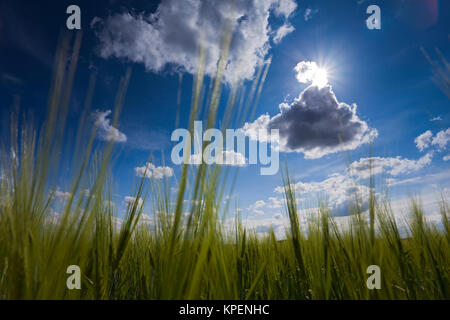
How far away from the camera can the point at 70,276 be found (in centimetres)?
109

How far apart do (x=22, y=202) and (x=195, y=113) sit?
0.84m

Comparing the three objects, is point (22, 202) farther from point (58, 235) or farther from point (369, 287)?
point (369, 287)

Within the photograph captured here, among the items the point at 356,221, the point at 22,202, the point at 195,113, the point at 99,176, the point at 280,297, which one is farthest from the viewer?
the point at 280,297

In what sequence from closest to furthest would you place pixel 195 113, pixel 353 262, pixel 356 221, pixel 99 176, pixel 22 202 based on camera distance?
pixel 195 113 → pixel 22 202 → pixel 99 176 → pixel 353 262 → pixel 356 221

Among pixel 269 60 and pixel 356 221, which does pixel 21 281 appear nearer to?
pixel 269 60

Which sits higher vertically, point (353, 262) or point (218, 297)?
point (353, 262)

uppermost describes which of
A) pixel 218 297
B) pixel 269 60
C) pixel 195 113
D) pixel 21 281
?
pixel 269 60

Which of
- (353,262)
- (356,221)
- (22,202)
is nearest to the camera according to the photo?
(22,202)

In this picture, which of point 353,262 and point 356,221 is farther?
point 356,221

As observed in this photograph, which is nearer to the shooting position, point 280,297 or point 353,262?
point 353,262

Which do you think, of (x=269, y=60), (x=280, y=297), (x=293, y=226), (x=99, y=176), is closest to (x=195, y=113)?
(x=269, y=60)
